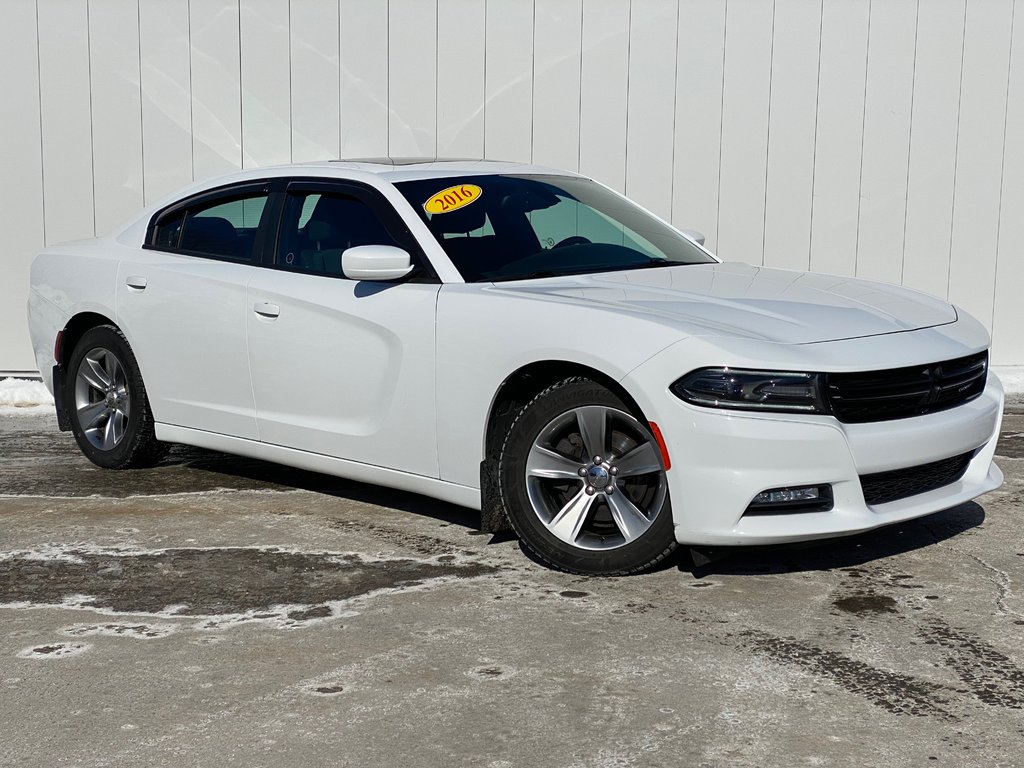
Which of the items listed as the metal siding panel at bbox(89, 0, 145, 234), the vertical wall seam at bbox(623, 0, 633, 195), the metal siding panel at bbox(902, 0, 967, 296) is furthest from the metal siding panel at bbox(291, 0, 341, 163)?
the metal siding panel at bbox(902, 0, 967, 296)

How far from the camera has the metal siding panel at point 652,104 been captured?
9227mm

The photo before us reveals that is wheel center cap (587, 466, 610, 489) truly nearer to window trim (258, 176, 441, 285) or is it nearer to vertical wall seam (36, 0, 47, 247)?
window trim (258, 176, 441, 285)

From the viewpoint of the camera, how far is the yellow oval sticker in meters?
5.44

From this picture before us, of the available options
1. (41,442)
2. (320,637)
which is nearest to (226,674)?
(320,637)

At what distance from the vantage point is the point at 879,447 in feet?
14.3

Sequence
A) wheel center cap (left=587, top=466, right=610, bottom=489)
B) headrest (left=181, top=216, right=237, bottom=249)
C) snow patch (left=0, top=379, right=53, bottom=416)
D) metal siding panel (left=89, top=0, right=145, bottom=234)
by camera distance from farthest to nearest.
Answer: metal siding panel (left=89, top=0, right=145, bottom=234) → snow patch (left=0, top=379, right=53, bottom=416) → headrest (left=181, top=216, right=237, bottom=249) → wheel center cap (left=587, top=466, right=610, bottom=489)

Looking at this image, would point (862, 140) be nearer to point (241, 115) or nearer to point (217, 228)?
point (241, 115)

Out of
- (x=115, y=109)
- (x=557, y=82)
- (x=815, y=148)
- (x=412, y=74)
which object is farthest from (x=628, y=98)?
(x=115, y=109)

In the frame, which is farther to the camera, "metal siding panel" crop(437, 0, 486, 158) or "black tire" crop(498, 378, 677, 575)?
"metal siding panel" crop(437, 0, 486, 158)

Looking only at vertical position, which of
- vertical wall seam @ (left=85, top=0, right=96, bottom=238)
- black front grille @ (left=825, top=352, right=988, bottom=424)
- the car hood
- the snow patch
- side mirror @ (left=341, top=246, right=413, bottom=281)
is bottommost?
the snow patch

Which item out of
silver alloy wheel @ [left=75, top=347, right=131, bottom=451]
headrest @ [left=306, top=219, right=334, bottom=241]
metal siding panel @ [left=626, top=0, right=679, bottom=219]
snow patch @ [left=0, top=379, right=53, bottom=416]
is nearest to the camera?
headrest @ [left=306, top=219, right=334, bottom=241]

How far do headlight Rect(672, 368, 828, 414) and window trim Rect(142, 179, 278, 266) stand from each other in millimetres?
2332

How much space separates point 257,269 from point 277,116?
3894 millimetres

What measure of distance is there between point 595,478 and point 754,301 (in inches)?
33.7
